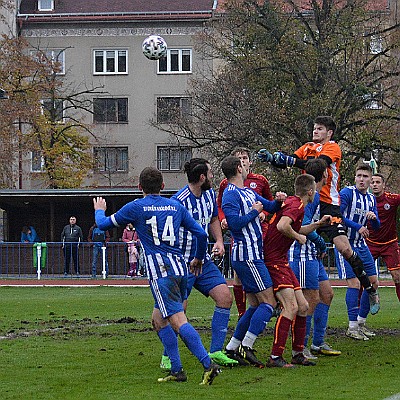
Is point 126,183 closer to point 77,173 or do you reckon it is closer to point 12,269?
point 77,173

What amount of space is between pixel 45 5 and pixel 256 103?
27.3m

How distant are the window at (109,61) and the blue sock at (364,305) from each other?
1975 inches

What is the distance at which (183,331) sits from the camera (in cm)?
864

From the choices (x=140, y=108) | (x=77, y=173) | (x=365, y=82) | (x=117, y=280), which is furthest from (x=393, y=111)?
(x=140, y=108)

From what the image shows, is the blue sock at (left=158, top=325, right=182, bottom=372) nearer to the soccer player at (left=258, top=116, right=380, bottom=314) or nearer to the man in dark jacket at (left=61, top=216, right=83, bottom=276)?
the soccer player at (left=258, top=116, right=380, bottom=314)

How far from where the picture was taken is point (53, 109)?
53.2m

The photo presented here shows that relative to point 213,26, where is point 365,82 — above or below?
below

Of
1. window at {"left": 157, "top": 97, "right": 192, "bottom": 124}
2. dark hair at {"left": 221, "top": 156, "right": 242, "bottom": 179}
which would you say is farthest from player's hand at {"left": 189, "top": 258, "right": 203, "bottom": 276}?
window at {"left": 157, "top": 97, "right": 192, "bottom": 124}

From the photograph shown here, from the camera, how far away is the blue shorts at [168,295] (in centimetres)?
879

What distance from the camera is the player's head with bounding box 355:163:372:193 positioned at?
1272cm

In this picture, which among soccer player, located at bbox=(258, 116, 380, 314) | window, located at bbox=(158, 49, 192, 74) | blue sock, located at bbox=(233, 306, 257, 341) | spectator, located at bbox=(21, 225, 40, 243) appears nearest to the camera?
blue sock, located at bbox=(233, 306, 257, 341)

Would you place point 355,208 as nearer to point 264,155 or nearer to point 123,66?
point 264,155

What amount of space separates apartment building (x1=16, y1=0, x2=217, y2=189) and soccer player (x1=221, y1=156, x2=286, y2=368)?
5073 centimetres

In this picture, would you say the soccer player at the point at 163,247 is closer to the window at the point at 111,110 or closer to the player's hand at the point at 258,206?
the player's hand at the point at 258,206
